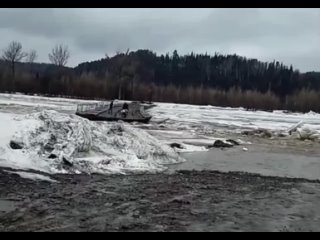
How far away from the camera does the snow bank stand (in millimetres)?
13992

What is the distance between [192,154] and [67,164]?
8.49m

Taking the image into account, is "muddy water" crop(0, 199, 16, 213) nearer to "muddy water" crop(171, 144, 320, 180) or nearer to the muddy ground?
the muddy ground

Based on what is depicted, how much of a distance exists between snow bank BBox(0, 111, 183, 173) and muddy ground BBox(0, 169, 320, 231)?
1198 millimetres

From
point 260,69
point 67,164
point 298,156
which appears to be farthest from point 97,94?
point 260,69

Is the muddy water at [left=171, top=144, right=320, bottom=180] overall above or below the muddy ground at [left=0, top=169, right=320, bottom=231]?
below

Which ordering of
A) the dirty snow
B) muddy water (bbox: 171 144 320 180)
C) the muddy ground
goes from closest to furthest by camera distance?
the muddy ground → the dirty snow → muddy water (bbox: 171 144 320 180)

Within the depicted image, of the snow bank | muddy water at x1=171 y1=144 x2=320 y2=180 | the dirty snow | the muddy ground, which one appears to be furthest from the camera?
muddy water at x1=171 y1=144 x2=320 y2=180

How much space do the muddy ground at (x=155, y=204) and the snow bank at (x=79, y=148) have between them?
1.20 m

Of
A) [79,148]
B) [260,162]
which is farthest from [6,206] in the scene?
[260,162]

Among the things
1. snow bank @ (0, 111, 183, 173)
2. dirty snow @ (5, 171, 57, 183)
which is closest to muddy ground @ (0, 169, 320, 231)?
dirty snow @ (5, 171, 57, 183)

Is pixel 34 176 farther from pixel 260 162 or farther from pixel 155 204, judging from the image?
pixel 260 162

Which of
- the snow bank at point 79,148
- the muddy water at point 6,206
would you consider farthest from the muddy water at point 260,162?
the muddy water at point 6,206

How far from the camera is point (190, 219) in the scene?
345 inches

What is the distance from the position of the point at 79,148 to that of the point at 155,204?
6.62 meters
